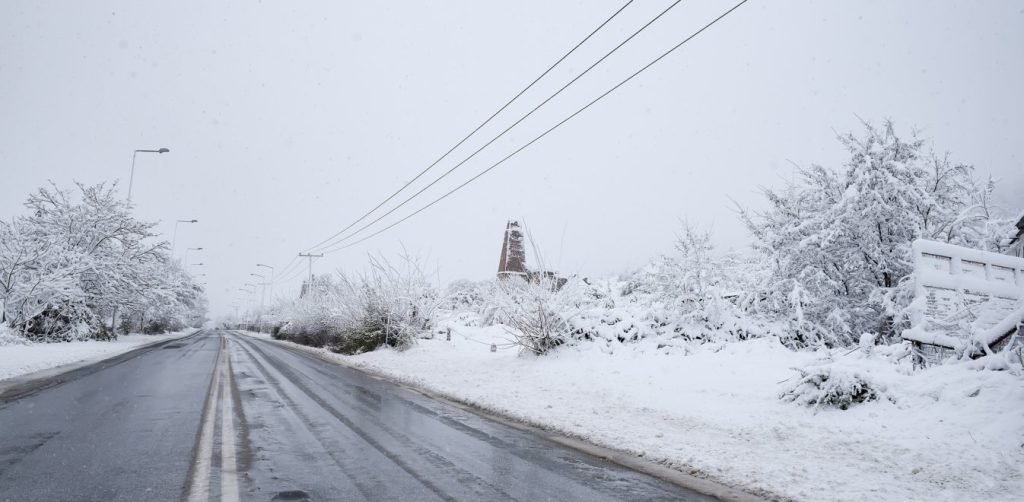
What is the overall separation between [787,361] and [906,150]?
7.91 meters

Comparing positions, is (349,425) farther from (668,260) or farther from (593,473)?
(668,260)

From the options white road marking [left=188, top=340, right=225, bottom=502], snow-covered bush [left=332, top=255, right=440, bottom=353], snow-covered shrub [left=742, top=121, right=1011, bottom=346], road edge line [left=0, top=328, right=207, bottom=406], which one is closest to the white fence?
snow-covered shrub [left=742, top=121, right=1011, bottom=346]

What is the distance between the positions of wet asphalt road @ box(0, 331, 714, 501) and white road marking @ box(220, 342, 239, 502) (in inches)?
0.6

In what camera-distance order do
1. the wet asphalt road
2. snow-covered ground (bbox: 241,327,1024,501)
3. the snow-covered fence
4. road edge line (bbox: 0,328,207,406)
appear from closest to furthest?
the wet asphalt road → snow-covered ground (bbox: 241,327,1024,501) → the snow-covered fence → road edge line (bbox: 0,328,207,406)

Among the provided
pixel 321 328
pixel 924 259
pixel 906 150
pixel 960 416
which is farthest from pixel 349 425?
pixel 321 328

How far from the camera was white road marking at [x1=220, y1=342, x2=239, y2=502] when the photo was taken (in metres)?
4.24

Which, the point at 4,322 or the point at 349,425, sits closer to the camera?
the point at 349,425

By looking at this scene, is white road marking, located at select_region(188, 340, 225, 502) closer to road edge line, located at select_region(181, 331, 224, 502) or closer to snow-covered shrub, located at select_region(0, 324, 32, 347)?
road edge line, located at select_region(181, 331, 224, 502)

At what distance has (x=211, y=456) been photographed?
5398 millimetres

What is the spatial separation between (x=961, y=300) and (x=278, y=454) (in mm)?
10303

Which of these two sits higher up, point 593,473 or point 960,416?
point 960,416

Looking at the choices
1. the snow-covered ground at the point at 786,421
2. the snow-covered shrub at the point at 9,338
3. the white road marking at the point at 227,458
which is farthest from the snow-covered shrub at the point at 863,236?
the snow-covered shrub at the point at 9,338

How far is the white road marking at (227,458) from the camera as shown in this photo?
13.9 ft

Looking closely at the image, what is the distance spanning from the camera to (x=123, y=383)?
11.7m
